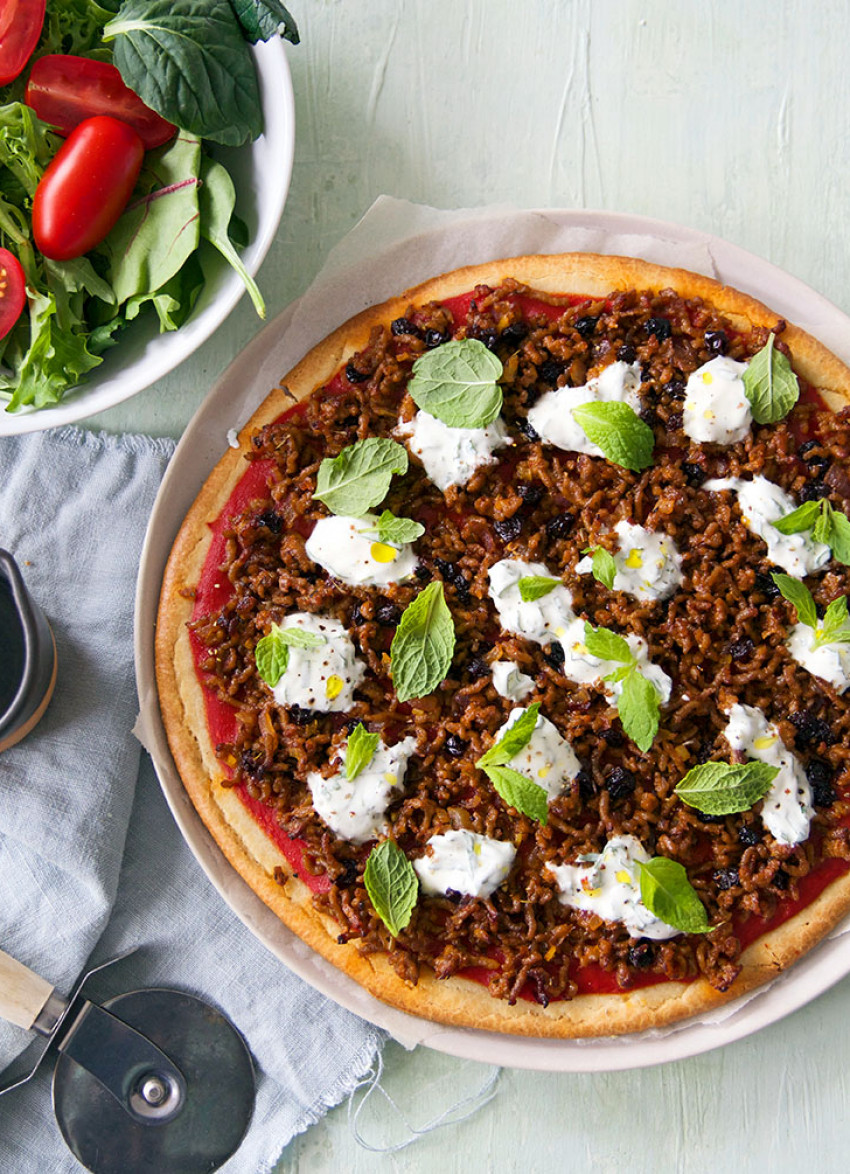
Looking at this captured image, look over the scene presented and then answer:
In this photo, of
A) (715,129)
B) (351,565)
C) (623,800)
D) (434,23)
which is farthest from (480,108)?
(623,800)

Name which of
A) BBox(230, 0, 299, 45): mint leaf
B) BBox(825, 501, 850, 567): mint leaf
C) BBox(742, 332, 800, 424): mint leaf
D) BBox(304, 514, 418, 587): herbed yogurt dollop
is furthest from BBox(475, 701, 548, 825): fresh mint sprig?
BBox(230, 0, 299, 45): mint leaf

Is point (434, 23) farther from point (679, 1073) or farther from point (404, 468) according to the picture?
point (679, 1073)

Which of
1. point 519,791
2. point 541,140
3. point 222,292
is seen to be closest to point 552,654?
point 519,791

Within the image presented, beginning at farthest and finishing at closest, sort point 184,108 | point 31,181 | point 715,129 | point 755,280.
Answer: point 715,129
point 755,280
point 31,181
point 184,108

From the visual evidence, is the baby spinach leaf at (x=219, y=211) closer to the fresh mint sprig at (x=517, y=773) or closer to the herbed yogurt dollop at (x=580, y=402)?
the herbed yogurt dollop at (x=580, y=402)

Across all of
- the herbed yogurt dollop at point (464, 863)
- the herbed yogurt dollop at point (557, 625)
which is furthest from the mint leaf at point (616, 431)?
the herbed yogurt dollop at point (464, 863)

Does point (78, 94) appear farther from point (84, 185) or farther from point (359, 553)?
point (359, 553)

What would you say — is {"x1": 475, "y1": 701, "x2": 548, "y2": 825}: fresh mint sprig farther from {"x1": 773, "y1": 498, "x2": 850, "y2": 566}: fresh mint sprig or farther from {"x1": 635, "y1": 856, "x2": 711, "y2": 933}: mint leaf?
{"x1": 773, "y1": 498, "x2": 850, "y2": 566}: fresh mint sprig
